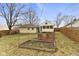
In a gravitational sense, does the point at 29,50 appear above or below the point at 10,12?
below

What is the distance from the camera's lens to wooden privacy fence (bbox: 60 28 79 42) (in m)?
1.55

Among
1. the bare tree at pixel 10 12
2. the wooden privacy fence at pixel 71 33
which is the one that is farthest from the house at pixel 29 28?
the wooden privacy fence at pixel 71 33

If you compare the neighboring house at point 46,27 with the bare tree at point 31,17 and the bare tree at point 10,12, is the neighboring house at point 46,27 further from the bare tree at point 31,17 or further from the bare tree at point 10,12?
the bare tree at point 10,12

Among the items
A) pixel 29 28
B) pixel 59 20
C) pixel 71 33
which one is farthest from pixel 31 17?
pixel 71 33

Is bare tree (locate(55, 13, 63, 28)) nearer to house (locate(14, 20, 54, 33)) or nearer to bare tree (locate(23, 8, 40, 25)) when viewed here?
house (locate(14, 20, 54, 33))

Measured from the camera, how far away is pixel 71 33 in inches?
61.9

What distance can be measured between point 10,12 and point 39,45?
42 cm

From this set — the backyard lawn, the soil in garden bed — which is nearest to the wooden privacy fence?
the backyard lawn

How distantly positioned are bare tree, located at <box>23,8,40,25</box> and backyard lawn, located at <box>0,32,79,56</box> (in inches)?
5.0

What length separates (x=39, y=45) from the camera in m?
1.56

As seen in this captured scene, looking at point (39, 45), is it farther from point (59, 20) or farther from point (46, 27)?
point (59, 20)

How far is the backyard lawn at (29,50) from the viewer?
1.54 metres

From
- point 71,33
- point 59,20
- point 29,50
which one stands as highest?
point 59,20

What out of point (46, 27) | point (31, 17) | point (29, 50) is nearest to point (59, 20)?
point (46, 27)
